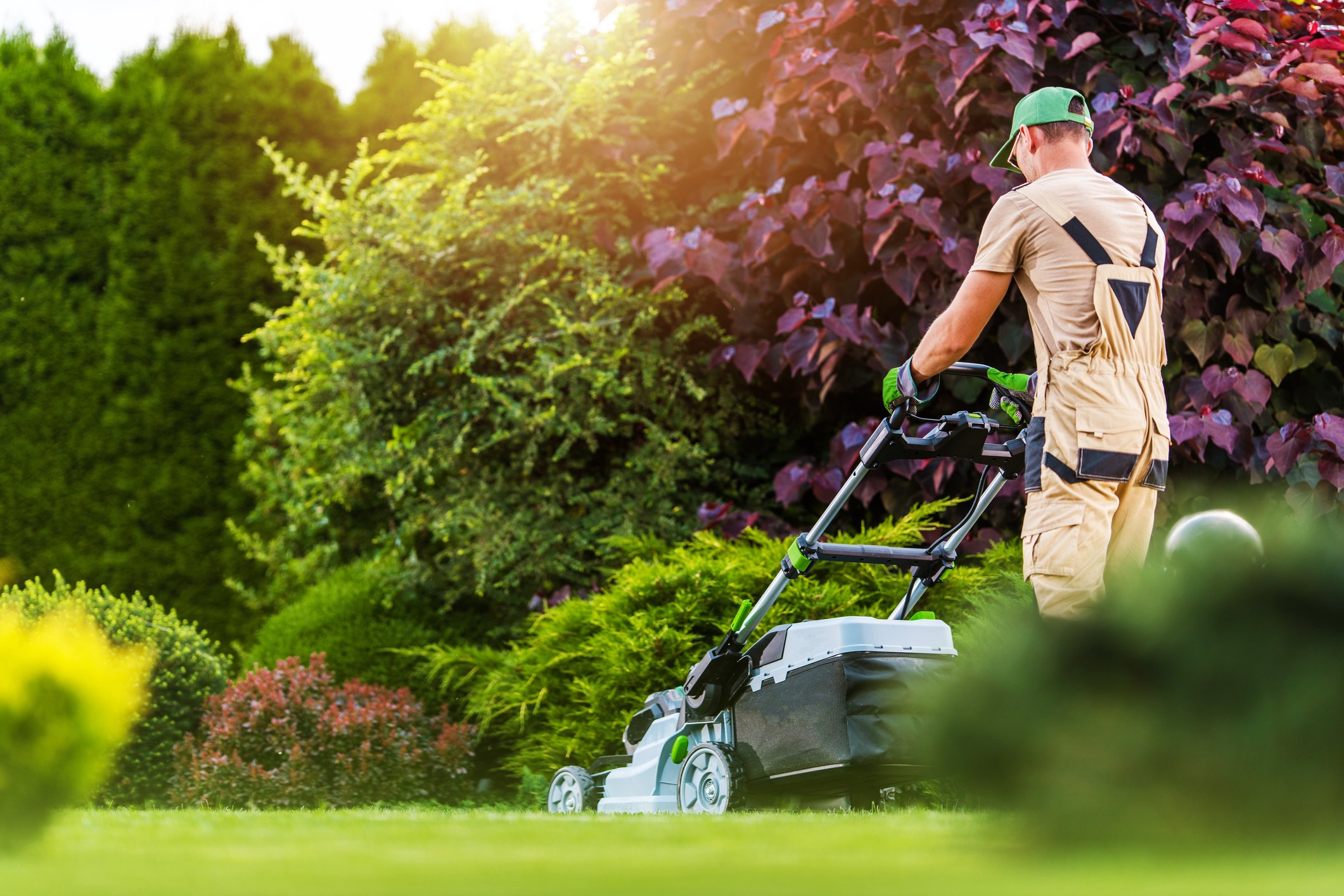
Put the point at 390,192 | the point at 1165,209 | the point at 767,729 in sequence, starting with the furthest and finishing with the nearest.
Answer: the point at 390,192
the point at 1165,209
the point at 767,729

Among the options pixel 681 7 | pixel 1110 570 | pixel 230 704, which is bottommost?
pixel 230 704

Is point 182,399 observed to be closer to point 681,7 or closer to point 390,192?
point 390,192

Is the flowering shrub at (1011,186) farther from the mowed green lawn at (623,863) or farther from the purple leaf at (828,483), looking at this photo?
the mowed green lawn at (623,863)

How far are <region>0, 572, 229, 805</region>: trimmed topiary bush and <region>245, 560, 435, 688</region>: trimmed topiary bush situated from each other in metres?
0.55

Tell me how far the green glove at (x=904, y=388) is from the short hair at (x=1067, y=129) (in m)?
0.74

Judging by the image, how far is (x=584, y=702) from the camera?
561 centimetres

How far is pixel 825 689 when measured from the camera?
12.2ft

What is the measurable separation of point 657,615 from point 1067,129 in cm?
264

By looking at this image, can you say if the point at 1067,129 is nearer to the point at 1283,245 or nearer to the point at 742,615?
the point at 742,615

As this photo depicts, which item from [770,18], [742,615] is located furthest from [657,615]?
[770,18]

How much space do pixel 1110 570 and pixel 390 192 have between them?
492cm

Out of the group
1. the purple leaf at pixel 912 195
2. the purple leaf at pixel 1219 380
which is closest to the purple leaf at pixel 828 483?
the purple leaf at pixel 912 195

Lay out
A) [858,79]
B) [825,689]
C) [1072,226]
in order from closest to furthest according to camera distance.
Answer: [1072,226], [825,689], [858,79]

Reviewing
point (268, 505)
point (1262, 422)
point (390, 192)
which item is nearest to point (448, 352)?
point (390, 192)
